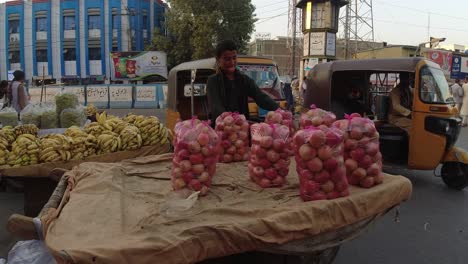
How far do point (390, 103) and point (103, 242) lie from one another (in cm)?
606

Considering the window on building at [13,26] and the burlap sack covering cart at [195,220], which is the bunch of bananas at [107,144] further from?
the window on building at [13,26]

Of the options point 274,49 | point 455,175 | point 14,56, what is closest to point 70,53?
point 14,56

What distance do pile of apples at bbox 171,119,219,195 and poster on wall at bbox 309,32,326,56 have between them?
64.4 feet

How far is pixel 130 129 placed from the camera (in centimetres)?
426

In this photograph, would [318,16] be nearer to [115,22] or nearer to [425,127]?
[425,127]

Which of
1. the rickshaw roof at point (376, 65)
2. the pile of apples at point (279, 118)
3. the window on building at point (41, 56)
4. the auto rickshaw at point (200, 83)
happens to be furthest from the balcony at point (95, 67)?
the pile of apples at point (279, 118)

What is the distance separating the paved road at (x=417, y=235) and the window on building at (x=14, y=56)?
38074mm

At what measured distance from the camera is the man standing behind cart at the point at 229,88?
3.35m

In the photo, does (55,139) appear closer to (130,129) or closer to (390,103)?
(130,129)

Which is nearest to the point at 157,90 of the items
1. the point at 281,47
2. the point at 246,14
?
the point at 246,14

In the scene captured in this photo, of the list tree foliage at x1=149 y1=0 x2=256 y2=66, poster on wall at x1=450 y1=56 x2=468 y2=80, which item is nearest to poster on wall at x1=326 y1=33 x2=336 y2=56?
tree foliage at x1=149 y1=0 x2=256 y2=66

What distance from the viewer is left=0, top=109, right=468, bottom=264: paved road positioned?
3641 mm

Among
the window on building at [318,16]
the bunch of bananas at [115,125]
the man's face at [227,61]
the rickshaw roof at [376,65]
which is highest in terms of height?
the window on building at [318,16]

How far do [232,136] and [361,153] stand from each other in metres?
1.04
